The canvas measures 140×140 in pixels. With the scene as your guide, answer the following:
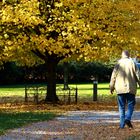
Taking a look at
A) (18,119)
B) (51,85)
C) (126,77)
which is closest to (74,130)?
(126,77)

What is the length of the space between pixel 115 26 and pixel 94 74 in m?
36.4

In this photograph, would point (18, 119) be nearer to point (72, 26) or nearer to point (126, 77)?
point (126, 77)

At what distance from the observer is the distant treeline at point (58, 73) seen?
2103 inches

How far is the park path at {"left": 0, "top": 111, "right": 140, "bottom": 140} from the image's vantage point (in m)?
12.8

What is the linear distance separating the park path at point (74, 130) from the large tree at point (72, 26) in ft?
15.6

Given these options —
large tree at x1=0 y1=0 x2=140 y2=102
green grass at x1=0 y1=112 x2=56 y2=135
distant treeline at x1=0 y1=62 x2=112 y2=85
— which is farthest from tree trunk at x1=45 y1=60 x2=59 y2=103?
distant treeline at x1=0 y1=62 x2=112 y2=85

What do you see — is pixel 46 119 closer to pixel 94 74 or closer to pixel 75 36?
pixel 75 36

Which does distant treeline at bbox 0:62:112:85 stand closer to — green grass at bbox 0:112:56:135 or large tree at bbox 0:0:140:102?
large tree at bbox 0:0:140:102

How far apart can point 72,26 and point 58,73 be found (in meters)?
34.7

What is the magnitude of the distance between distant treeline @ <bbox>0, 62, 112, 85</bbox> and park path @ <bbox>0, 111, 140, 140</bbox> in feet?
108

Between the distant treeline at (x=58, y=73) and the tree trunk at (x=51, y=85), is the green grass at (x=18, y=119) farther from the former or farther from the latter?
the distant treeline at (x=58, y=73)

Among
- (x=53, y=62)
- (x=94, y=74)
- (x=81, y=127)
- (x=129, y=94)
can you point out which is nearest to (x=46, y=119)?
(x=81, y=127)

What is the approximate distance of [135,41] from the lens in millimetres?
22594

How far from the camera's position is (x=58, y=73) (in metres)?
56.5
